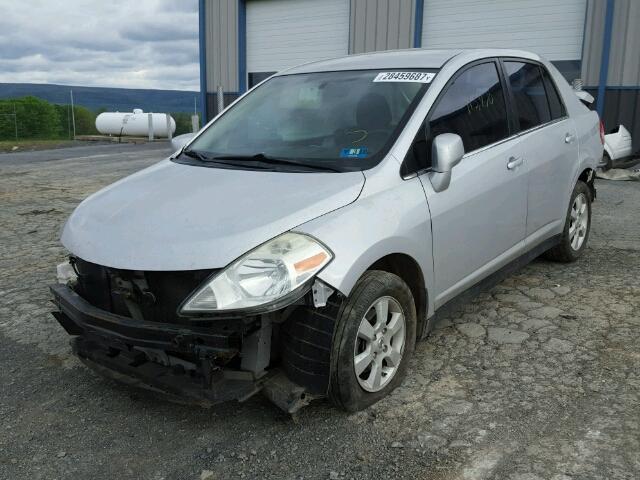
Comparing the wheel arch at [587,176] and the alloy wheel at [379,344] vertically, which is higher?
the wheel arch at [587,176]

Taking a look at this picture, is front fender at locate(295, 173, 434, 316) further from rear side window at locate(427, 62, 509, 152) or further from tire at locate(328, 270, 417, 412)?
rear side window at locate(427, 62, 509, 152)

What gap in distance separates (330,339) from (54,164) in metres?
12.7

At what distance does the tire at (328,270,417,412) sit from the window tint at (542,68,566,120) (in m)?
2.40

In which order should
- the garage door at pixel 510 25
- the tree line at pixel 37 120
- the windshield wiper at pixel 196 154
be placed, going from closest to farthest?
1. the windshield wiper at pixel 196 154
2. the garage door at pixel 510 25
3. the tree line at pixel 37 120

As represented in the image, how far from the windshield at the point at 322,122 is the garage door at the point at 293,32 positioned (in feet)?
36.1

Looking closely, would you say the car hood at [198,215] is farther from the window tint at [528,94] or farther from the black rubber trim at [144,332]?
the window tint at [528,94]

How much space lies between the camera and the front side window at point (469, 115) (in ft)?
10.9

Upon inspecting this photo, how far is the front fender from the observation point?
2701mm

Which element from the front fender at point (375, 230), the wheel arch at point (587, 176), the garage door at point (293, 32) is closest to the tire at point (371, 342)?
the front fender at point (375, 230)

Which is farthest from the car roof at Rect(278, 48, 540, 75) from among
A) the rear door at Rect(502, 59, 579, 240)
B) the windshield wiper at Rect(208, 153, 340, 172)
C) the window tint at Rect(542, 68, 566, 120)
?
the windshield wiper at Rect(208, 153, 340, 172)

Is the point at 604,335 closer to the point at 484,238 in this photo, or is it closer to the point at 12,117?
the point at 484,238

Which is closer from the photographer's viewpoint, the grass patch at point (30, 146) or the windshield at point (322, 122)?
the windshield at point (322, 122)

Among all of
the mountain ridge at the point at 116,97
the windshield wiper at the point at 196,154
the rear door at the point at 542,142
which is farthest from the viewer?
the mountain ridge at the point at 116,97

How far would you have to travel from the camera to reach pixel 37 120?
24359 millimetres
